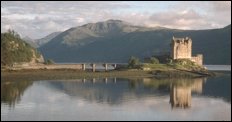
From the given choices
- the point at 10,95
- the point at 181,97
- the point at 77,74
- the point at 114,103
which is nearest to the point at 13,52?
the point at 77,74

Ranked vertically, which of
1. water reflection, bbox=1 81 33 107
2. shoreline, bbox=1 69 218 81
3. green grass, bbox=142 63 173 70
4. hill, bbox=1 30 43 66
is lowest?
water reflection, bbox=1 81 33 107

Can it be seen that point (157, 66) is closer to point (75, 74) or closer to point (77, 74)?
point (77, 74)

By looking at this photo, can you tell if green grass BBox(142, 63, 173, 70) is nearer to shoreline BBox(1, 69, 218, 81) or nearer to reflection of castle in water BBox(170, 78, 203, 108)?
shoreline BBox(1, 69, 218, 81)

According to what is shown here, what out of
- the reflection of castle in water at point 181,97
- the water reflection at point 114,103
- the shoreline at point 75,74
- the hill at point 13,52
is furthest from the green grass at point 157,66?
the reflection of castle in water at point 181,97

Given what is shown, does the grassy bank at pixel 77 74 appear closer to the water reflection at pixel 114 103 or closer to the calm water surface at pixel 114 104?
the water reflection at pixel 114 103

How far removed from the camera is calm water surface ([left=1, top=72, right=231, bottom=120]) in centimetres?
4428

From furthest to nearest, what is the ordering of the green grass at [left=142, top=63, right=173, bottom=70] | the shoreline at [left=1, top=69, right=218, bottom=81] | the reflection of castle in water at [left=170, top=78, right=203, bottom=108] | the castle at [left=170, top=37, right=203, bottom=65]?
the castle at [left=170, top=37, right=203, bottom=65], the green grass at [left=142, top=63, right=173, bottom=70], the shoreline at [left=1, top=69, right=218, bottom=81], the reflection of castle in water at [left=170, top=78, right=203, bottom=108]

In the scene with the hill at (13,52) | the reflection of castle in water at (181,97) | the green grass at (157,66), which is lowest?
the reflection of castle in water at (181,97)

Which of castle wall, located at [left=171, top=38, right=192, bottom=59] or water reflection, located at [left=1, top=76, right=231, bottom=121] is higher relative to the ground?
castle wall, located at [left=171, top=38, right=192, bottom=59]

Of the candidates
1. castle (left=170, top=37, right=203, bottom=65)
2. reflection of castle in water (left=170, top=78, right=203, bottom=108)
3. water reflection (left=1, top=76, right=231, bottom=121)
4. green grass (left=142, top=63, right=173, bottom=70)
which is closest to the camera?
water reflection (left=1, top=76, right=231, bottom=121)

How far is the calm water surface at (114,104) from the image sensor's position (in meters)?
A: 44.3

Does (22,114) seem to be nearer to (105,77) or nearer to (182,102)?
(182,102)

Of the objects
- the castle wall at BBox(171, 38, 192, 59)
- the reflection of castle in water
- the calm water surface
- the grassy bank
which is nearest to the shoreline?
the grassy bank

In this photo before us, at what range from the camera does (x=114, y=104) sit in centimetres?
5391
